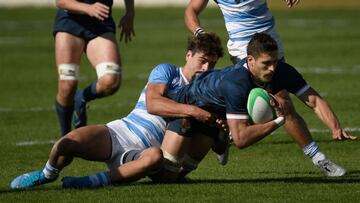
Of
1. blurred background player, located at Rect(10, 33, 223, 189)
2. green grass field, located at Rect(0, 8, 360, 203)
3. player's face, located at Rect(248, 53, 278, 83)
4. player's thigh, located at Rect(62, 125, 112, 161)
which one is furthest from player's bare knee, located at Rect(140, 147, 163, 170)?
player's face, located at Rect(248, 53, 278, 83)

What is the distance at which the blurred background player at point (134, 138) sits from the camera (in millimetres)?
10086

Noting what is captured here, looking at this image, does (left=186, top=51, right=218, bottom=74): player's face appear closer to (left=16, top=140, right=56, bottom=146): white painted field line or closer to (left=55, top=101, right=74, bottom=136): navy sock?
(left=55, top=101, right=74, bottom=136): navy sock

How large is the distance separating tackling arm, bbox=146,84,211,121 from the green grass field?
0.66m

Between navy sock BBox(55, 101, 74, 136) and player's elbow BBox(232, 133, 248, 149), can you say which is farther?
navy sock BBox(55, 101, 74, 136)

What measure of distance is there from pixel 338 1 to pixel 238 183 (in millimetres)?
30290

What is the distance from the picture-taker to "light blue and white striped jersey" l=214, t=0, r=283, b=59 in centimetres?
1283

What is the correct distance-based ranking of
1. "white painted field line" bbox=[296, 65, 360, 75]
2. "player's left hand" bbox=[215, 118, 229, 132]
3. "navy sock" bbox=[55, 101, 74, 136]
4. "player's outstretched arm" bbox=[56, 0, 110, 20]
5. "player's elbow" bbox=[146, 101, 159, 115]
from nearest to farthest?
1. "player's left hand" bbox=[215, 118, 229, 132]
2. "player's elbow" bbox=[146, 101, 159, 115]
3. "player's outstretched arm" bbox=[56, 0, 110, 20]
4. "navy sock" bbox=[55, 101, 74, 136]
5. "white painted field line" bbox=[296, 65, 360, 75]

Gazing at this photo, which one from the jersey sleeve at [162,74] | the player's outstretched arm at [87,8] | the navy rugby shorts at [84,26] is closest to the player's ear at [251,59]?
the jersey sleeve at [162,74]

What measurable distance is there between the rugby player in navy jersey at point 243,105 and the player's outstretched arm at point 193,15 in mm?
1799

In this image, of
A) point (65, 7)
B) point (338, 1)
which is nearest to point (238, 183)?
point (65, 7)

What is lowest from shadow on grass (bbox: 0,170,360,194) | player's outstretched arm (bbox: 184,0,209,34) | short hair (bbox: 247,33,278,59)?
shadow on grass (bbox: 0,170,360,194)

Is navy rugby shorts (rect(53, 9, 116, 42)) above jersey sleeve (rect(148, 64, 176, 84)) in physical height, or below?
below

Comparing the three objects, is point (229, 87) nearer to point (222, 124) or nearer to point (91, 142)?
point (222, 124)

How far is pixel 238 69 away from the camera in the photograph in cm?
981
